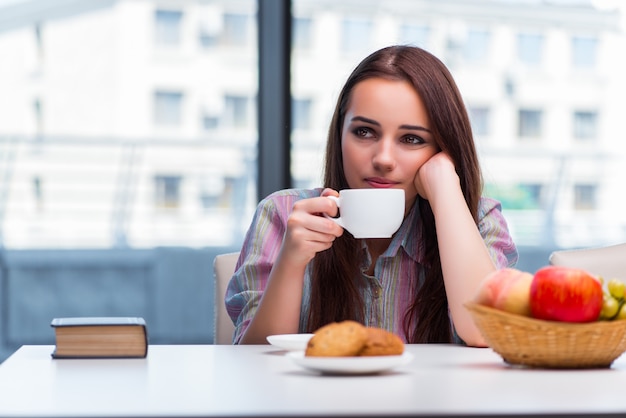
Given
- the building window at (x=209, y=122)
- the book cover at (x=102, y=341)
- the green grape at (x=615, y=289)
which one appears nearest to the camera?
the green grape at (x=615, y=289)

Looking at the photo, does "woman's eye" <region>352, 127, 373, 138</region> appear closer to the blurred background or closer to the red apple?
the red apple

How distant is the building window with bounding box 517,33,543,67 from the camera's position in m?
4.86

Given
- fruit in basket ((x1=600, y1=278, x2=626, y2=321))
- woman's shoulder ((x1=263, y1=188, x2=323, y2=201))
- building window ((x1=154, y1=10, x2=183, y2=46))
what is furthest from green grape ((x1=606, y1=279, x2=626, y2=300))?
building window ((x1=154, y1=10, x2=183, y2=46))

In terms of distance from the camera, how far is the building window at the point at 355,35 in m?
4.35

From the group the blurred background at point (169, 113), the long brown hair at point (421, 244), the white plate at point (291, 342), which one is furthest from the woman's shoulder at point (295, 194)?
the blurred background at point (169, 113)

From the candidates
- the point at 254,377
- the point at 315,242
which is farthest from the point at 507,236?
the point at 254,377

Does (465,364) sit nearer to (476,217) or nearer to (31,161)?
(476,217)

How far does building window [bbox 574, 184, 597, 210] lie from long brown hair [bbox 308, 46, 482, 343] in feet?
12.1

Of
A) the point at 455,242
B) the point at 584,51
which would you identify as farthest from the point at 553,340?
the point at 584,51

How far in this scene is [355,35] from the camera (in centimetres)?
438

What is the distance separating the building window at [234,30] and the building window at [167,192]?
703 mm

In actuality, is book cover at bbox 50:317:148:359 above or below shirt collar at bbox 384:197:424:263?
below

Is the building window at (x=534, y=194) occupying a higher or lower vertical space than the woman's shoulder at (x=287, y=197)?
lower

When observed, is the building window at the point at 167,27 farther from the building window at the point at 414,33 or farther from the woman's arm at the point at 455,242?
the woman's arm at the point at 455,242
